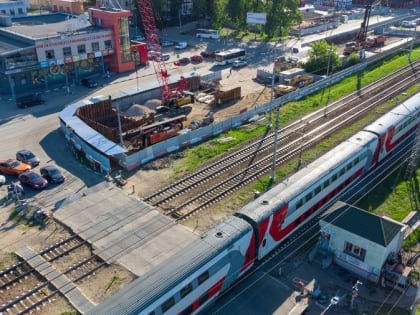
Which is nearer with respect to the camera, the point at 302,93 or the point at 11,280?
the point at 11,280

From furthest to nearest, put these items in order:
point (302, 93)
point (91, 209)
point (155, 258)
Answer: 1. point (302, 93)
2. point (91, 209)
3. point (155, 258)

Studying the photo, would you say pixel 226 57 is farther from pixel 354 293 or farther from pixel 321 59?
pixel 354 293

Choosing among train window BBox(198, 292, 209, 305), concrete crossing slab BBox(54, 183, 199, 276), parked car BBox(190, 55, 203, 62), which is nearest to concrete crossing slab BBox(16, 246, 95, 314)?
concrete crossing slab BBox(54, 183, 199, 276)

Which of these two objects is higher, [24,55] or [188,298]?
[24,55]

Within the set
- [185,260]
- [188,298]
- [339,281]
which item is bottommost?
[339,281]

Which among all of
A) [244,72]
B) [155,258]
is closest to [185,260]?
[155,258]

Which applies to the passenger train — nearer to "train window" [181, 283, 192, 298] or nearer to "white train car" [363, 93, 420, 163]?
"train window" [181, 283, 192, 298]

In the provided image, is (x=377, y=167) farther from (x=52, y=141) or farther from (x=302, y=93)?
(x=52, y=141)
